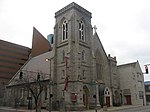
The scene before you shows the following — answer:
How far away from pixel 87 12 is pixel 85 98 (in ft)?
69.4

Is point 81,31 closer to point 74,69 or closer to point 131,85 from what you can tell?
point 74,69

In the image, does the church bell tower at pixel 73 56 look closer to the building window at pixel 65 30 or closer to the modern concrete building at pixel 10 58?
the building window at pixel 65 30

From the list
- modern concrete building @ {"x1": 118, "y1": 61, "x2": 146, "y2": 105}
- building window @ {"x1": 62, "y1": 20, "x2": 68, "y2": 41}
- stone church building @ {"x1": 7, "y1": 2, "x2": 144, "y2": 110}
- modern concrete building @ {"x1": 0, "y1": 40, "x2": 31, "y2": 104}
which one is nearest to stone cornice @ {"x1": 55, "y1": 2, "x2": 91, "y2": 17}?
stone church building @ {"x1": 7, "y1": 2, "x2": 144, "y2": 110}

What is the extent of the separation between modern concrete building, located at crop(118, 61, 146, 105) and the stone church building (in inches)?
262

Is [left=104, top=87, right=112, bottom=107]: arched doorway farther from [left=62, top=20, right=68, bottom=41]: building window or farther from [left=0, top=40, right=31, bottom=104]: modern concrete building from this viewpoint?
[left=0, top=40, right=31, bottom=104]: modern concrete building

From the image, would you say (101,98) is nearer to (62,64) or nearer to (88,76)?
(88,76)

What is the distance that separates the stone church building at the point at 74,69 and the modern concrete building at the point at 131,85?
262 inches

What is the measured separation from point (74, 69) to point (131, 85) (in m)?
24.6

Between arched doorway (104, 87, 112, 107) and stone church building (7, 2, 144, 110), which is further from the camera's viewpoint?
arched doorway (104, 87, 112, 107)

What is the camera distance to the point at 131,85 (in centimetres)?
5509

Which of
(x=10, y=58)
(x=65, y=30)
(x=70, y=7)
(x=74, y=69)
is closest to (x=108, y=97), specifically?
(x=74, y=69)

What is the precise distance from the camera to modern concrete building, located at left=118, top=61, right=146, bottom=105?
180 feet

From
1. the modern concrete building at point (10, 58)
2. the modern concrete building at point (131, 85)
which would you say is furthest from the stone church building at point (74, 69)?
the modern concrete building at point (10, 58)

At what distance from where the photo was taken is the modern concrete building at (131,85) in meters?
54.8
